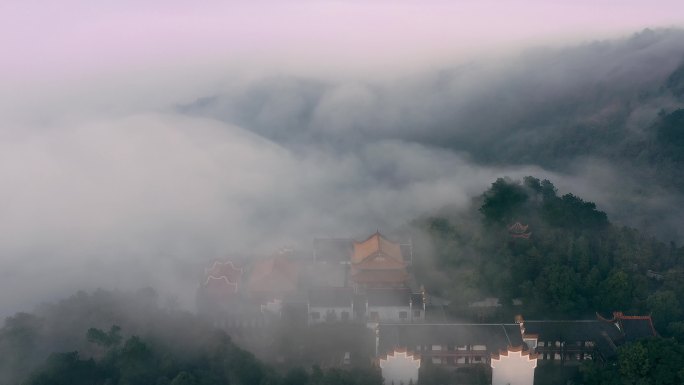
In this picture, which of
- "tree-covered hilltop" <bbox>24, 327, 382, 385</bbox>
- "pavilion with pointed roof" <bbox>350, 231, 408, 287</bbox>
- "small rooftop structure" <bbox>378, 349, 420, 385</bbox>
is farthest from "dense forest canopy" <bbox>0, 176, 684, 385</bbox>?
"pavilion with pointed roof" <bbox>350, 231, 408, 287</bbox>

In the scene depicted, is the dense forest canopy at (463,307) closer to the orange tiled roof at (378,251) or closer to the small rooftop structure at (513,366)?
the small rooftop structure at (513,366)

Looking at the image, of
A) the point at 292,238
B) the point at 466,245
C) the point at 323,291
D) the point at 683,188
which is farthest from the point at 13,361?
the point at 683,188

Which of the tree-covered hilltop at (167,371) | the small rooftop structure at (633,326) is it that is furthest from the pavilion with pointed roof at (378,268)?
the small rooftop structure at (633,326)

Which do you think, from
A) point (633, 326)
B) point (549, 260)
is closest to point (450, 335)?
point (633, 326)

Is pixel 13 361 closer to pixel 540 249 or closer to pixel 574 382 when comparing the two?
pixel 574 382

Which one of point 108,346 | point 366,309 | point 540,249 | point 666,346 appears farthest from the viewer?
point 540,249

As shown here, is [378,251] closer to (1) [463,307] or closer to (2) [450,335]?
(1) [463,307]

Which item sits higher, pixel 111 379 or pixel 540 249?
pixel 540 249
